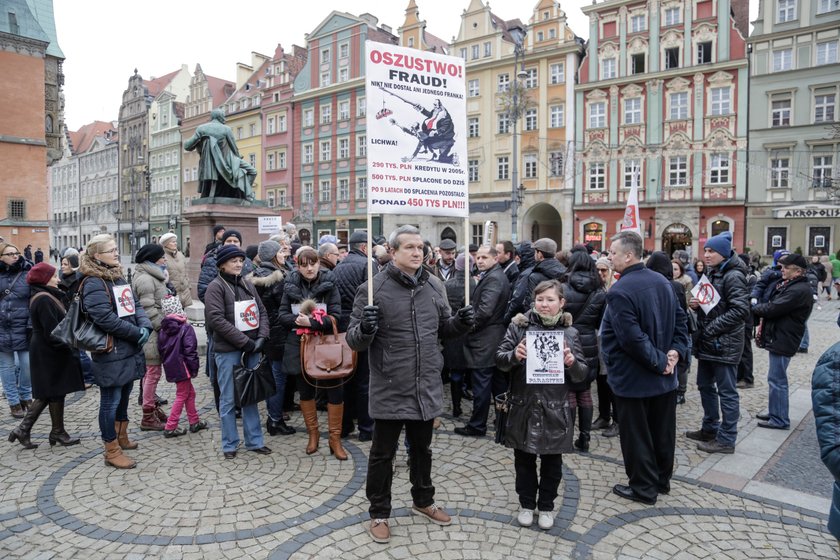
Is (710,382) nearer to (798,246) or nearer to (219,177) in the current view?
(219,177)

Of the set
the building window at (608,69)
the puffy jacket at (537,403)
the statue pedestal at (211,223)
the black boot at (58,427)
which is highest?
the building window at (608,69)

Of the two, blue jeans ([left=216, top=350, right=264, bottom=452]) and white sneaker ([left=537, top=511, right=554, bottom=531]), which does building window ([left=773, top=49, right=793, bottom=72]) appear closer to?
white sneaker ([left=537, top=511, right=554, bottom=531])

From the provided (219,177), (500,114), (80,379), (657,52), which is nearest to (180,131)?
(500,114)

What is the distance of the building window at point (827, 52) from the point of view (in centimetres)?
2830

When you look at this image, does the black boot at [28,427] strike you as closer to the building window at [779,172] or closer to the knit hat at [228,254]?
the knit hat at [228,254]

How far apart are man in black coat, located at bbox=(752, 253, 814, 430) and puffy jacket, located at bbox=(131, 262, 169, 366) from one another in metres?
6.44

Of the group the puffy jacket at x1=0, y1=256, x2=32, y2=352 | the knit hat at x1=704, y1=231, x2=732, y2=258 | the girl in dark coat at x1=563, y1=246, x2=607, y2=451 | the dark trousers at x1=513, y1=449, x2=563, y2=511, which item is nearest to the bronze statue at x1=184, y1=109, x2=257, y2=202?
the puffy jacket at x1=0, y1=256, x2=32, y2=352

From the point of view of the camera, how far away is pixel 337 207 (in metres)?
43.5

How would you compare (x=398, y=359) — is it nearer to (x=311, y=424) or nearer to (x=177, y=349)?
(x=311, y=424)

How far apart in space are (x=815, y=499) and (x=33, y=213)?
133 ft

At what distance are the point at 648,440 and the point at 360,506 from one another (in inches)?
86.7

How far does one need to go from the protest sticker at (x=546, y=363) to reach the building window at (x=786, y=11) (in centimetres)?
3459

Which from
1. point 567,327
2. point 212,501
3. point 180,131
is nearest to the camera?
point 567,327

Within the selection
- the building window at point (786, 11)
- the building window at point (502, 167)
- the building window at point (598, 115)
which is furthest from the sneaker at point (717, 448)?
the building window at point (786, 11)
